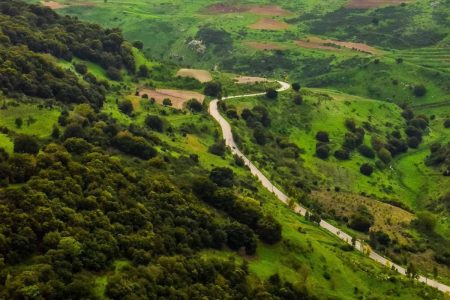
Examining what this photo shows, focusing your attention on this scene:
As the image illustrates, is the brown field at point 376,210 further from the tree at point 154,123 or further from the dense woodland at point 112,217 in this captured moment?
the tree at point 154,123

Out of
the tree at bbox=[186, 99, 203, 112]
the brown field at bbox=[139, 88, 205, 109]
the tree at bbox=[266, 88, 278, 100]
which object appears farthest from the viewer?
the tree at bbox=[266, 88, 278, 100]

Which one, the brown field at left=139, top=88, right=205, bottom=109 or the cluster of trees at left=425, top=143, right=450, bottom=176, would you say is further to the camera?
the brown field at left=139, top=88, right=205, bottom=109

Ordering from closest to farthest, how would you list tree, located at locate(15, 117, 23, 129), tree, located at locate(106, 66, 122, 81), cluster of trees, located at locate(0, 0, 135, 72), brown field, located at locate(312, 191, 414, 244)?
tree, located at locate(15, 117, 23, 129) < brown field, located at locate(312, 191, 414, 244) < cluster of trees, located at locate(0, 0, 135, 72) < tree, located at locate(106, 66, 122, 81)

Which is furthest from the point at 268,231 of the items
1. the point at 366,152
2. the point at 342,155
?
the point at 366,152

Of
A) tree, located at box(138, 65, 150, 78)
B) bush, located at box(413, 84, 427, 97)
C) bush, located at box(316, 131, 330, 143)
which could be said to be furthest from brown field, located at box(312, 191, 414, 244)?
bush, located at box(413, 84, 427, 97)

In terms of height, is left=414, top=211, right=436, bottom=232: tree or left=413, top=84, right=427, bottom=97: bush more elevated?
left=413, top=84, right=427, bottom=97: bush

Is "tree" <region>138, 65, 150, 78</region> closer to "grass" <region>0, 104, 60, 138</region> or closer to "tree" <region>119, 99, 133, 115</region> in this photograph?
"tree" <region>119, 99, 133, 115</region>

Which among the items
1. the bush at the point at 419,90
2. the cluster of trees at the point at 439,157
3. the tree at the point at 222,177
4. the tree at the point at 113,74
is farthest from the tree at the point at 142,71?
the bush at the point at 419,90

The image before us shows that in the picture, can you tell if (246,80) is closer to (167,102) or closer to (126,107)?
(167,102)
